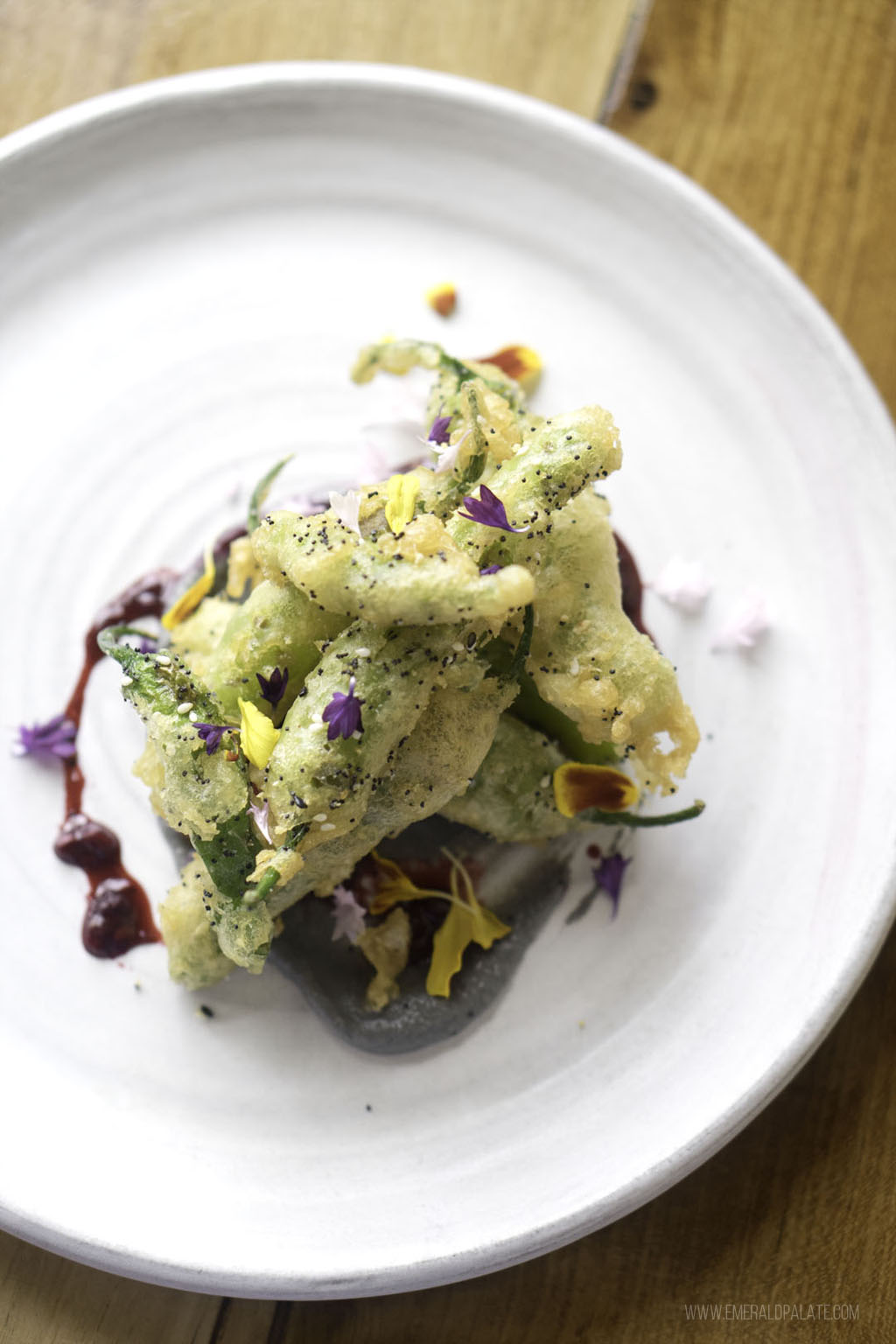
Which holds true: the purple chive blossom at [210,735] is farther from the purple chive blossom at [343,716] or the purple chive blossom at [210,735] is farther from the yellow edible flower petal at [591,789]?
the yellow edible flower petal at [591,789]

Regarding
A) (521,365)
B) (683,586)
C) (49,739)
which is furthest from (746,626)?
(49,739)

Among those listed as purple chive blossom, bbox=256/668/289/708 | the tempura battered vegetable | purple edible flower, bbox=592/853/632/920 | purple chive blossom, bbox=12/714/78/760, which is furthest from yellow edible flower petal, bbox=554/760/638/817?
purple chive blossom, bbox=12/714/78/760

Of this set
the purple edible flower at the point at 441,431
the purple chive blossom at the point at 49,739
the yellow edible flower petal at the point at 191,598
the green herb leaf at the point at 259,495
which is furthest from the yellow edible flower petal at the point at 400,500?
the purple chive blossom at the point at 49,739

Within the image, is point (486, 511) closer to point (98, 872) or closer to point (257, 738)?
point (257, 738)

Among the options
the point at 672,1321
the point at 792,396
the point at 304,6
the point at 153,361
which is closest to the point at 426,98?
the point at 304,6

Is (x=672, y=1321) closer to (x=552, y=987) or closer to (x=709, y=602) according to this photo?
(x=552, y=987)
